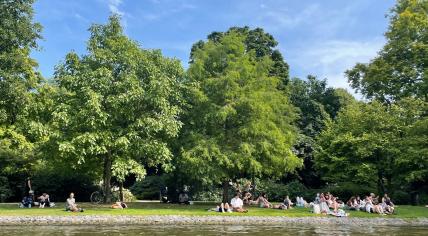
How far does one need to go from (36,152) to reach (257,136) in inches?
691

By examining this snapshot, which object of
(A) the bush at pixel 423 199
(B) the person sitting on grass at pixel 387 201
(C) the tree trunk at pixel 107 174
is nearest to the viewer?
(B) the person sitting on grass at pixel 387 201

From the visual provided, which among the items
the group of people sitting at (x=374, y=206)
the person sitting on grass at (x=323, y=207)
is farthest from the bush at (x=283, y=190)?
the person sitting on grass at (x=323, y=207)

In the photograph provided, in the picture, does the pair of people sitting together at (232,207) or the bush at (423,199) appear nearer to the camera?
the pair of people sitting together at (232,207)

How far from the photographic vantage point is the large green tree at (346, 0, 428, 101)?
44.9 m

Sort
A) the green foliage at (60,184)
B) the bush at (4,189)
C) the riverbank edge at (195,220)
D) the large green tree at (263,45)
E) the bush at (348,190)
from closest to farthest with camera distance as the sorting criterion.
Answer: the riverbank edge at (195,220) → the bush at (4,189) → the green foliage at (60,184) → the bush at (348,190) → the large green tree at (263,45)

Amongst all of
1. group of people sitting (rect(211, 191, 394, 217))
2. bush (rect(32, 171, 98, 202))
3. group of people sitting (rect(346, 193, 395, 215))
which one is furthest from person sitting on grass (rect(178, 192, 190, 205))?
group of people sitting (rect(346, 193, 395, 215))

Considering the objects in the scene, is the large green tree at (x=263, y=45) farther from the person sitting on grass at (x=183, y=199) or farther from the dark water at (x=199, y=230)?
the dark water at (x=199, y=230)

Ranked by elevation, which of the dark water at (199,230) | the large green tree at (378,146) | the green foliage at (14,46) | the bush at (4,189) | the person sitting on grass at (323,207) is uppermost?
the green foliage at (14,46)

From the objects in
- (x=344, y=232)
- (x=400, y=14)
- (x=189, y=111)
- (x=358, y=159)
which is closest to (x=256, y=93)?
(x=189, y=111)

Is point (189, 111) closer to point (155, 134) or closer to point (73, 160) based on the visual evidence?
point (155, 134)

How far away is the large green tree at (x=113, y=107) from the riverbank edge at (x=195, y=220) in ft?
13.4

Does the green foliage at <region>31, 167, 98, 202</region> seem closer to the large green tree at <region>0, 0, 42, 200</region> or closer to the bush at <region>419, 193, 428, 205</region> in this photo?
the large green tree at <region>0, 0, 42, 200</region>

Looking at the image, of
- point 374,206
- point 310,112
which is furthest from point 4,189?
point 310,112

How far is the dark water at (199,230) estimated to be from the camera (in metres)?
20.0
